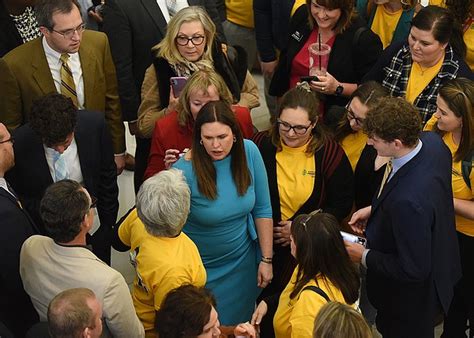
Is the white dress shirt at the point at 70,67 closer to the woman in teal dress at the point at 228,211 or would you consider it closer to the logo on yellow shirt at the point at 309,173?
the woman in teal dress at the point at 228,211

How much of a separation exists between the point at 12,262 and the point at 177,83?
149 cm

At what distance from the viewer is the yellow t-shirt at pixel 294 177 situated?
12.1ft

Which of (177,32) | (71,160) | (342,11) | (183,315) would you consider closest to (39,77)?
(71,160)

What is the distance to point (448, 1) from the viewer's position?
14.7ft

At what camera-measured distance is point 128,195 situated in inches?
213

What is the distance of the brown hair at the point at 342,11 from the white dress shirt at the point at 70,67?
5.05 feet

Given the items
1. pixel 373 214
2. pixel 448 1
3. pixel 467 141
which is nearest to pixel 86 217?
pixel 373 214

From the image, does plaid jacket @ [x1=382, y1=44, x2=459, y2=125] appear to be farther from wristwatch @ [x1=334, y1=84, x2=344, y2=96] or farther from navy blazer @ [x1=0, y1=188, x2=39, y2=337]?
navy blazer @ [x1=0, y1=188, x2=39, y2=337]

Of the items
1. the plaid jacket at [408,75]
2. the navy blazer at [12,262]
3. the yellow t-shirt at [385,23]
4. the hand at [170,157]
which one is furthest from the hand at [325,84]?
the navy blazer at [12,262]

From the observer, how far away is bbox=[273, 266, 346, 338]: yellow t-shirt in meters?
2.73

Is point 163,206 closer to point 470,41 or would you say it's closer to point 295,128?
point 295,128

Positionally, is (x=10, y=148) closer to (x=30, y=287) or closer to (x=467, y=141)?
(x=30, y=287)

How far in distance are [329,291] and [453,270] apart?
0.87 meters

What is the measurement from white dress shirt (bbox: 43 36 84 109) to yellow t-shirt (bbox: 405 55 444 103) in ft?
6.53
